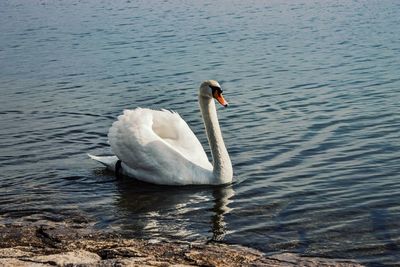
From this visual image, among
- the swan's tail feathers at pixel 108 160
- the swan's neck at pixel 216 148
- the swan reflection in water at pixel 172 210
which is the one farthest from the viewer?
the swan's tail feathers at pixel 108 160

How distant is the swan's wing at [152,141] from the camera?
1109 cm

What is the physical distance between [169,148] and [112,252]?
3.70m

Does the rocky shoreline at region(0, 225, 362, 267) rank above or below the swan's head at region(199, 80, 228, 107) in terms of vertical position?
below

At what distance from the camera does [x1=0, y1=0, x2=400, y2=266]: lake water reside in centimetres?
913

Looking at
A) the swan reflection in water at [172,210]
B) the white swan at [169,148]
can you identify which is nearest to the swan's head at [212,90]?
the white swan at [169,148]

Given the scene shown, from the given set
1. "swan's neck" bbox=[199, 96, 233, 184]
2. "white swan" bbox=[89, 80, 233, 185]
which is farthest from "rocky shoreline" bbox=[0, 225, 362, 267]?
"swan's neck" bbox=[199, 96, 233, 184]

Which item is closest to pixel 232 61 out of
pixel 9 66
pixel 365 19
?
pixel 9 66

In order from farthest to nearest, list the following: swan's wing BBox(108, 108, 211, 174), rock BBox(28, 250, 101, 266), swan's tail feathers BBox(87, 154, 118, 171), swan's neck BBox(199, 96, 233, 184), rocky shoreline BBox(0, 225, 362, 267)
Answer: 1. swan's tail feathers BBox(87, 154, 118, 171)
2. swan's wing BBox(108, 108, 211, 174)
3. swan's neck BBox(199, 96, 233, 184)
4. rocky shoreline BBox(0, 225, 362, 267)
5. rock BBox(28, 250, 101, 266)

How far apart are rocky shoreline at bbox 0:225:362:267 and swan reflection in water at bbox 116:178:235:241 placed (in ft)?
1.40

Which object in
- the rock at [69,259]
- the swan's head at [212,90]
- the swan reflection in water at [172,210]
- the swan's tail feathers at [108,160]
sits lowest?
the swan reflection in water at [172,210]

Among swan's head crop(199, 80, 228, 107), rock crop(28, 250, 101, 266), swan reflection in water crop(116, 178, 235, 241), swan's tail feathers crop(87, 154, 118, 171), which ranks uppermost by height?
swan's head crop(199, 80, 228, 107)

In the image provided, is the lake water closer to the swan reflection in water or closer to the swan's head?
the swan reflection in water

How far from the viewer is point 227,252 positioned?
782 cm

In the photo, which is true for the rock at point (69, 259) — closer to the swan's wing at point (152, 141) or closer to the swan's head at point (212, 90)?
the swan's wing at point (152, 141)
